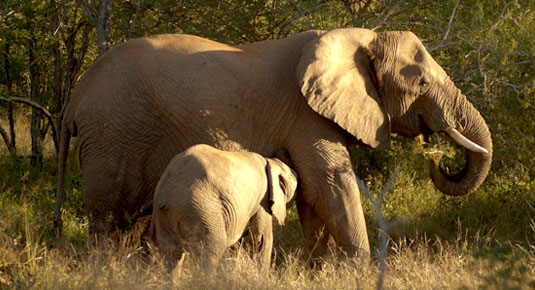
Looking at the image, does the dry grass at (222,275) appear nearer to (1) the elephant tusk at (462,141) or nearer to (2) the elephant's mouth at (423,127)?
(1) the elephant tusk at (462,141)

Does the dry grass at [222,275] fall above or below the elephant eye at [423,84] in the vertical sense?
below

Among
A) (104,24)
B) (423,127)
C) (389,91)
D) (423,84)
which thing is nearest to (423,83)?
(423,84)

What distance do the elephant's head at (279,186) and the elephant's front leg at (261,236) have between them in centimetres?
8

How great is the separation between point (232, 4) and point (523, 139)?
3341mm

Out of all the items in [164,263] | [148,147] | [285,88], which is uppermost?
[285,88]

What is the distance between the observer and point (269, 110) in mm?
6668

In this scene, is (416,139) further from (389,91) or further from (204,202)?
(204,202)

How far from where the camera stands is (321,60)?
259 inches

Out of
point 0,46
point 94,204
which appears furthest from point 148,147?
point 0,46

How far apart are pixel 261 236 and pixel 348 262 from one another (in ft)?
2.33

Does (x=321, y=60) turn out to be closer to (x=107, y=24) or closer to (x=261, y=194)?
(x=261, y=194)

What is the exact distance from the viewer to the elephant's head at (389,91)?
6660mm

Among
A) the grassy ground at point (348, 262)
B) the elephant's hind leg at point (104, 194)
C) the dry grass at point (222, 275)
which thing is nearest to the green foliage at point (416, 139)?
the grassy ground at point (348, 262)

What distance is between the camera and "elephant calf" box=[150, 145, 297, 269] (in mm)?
5570
